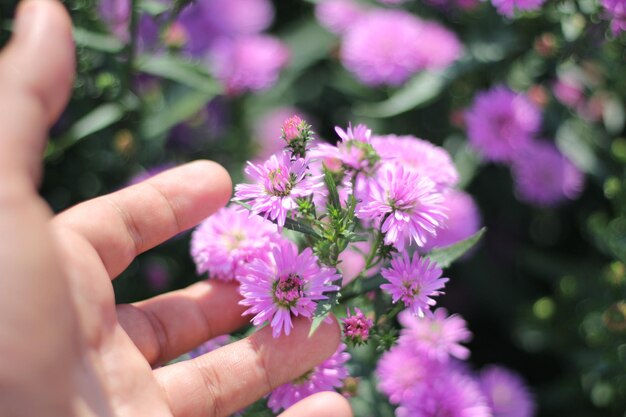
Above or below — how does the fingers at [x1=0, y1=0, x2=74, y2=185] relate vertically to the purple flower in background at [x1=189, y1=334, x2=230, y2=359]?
above

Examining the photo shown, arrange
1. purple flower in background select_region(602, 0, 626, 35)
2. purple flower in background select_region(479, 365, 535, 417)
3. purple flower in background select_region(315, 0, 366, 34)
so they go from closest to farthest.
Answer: purple flower in background select_region(602, 0, 626, 35)
purple flower in background select_region(479, 365, 535, 417)
purple flower in background select_region(315, 0, 366, 34)

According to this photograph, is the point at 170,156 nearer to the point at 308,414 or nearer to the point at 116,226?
the point at 116,226

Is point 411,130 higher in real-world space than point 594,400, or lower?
higher

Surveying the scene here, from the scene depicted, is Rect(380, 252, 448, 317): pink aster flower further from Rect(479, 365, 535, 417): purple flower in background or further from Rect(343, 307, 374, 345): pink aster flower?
Rect(479, 365, 535, 417): purple flower in background

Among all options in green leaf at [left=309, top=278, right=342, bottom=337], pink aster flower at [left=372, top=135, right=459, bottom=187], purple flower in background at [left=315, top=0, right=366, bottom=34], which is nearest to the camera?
green leaf at [left=309, top=278, right=342, bottom=337]

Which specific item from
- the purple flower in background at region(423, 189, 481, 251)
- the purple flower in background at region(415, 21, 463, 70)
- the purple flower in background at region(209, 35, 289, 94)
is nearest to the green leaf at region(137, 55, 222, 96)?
the purple flower in background at region(209, 35, 289, 94)

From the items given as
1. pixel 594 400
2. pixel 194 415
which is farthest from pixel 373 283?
pixel 594 400

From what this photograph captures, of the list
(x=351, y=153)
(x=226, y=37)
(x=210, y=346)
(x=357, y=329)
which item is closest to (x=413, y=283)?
(x=357, y=329)
